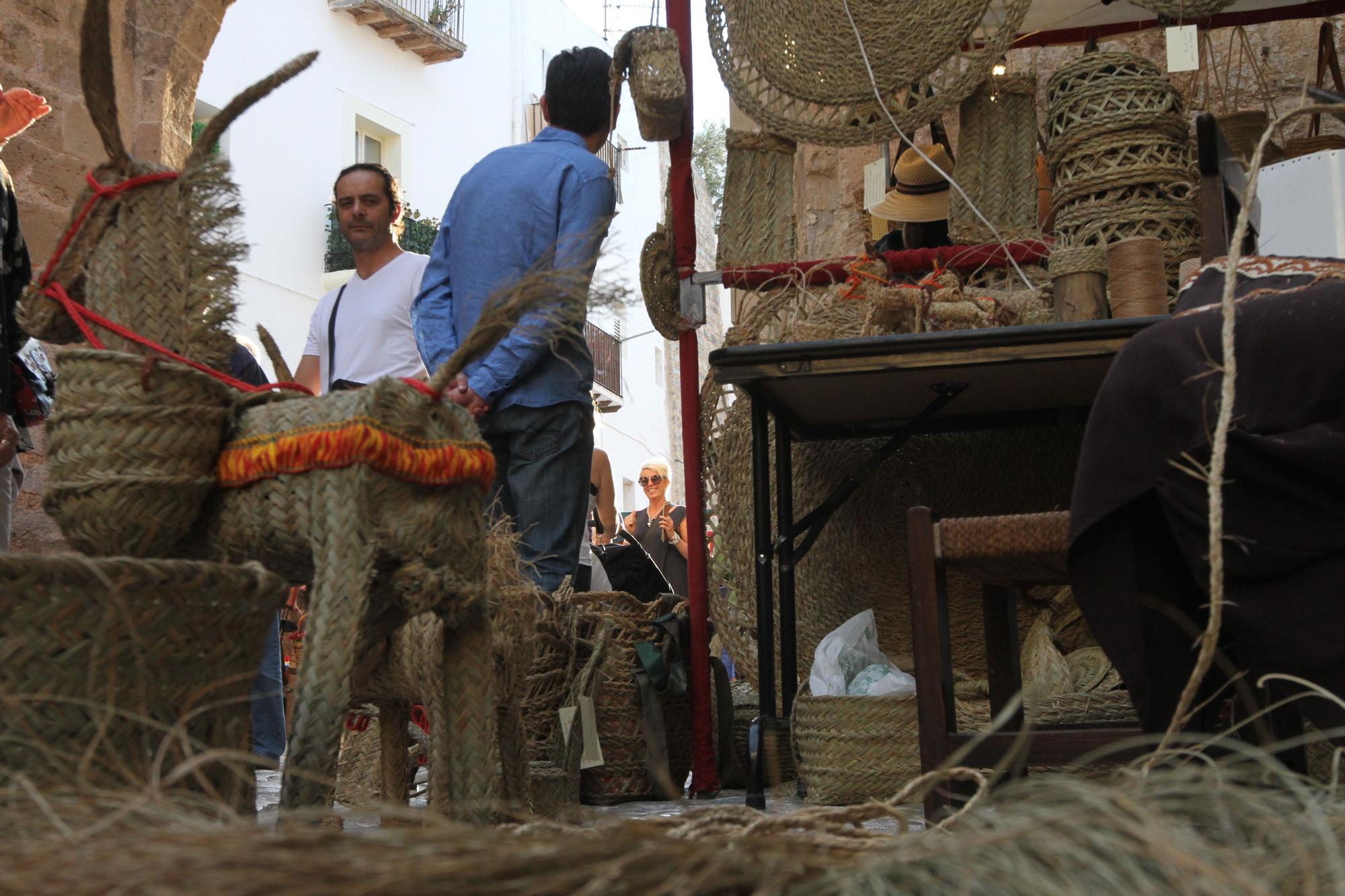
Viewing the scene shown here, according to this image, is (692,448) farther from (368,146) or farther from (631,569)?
(368,146)

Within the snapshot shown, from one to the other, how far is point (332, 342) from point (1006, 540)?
2.27 metres

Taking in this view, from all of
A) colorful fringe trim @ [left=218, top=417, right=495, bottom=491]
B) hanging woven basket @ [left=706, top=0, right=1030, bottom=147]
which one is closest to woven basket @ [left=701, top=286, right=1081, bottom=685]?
hanging woven basket @ [left=706, top=0, right=1030, bottom=147]

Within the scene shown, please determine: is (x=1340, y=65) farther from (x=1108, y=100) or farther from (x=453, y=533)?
(x=453, y=533)

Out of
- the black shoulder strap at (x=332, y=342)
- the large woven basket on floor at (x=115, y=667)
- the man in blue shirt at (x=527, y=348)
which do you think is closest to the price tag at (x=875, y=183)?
the man in blue shirt at (x=527, y=348)

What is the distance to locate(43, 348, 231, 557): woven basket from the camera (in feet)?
6.55

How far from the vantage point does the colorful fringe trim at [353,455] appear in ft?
6.50

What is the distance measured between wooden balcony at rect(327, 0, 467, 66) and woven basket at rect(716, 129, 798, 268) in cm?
1452

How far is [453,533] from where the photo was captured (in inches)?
84.7

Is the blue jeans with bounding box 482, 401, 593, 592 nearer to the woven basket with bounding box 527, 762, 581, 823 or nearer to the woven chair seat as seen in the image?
the woven basket with bounding box 527, 762, 581, 823

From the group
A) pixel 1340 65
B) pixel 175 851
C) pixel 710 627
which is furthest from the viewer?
pixel 1340 65

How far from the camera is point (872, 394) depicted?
4.03 metres

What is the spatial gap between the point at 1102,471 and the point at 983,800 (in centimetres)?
85

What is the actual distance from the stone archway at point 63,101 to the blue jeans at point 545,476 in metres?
2.13

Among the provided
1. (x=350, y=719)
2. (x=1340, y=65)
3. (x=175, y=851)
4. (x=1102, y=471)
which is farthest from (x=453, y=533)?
(x=1340, y=65)
